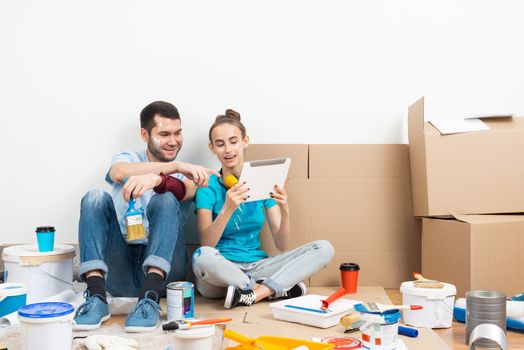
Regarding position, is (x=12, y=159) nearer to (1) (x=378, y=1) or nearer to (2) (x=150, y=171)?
(2) (x=150, y=171)

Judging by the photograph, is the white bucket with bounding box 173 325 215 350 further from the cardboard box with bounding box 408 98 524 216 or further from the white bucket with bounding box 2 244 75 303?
the cardboard box with bounding box 408 98 524 216

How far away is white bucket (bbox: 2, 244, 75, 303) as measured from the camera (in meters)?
2.04

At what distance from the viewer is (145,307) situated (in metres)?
1.73

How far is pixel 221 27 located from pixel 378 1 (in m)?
0.66

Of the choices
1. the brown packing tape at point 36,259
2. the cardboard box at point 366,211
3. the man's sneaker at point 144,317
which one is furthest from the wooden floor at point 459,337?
the brown packing tape at point 36,259

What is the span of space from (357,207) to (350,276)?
0.32 meters

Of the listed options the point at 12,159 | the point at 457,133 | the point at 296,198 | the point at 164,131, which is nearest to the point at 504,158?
the point at 457,133

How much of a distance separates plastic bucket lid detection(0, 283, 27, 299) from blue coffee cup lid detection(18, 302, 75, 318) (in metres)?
0.35

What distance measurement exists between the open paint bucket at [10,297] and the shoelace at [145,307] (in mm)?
312

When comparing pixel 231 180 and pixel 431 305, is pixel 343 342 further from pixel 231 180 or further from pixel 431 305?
pixel 231 180

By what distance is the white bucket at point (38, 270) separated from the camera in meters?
2.04

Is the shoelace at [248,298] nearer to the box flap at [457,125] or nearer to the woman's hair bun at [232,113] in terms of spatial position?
the woman's hair bun at [232,113]

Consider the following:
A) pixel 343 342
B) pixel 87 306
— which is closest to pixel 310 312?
pixel 343 342

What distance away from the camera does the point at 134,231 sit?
1.92 metres
